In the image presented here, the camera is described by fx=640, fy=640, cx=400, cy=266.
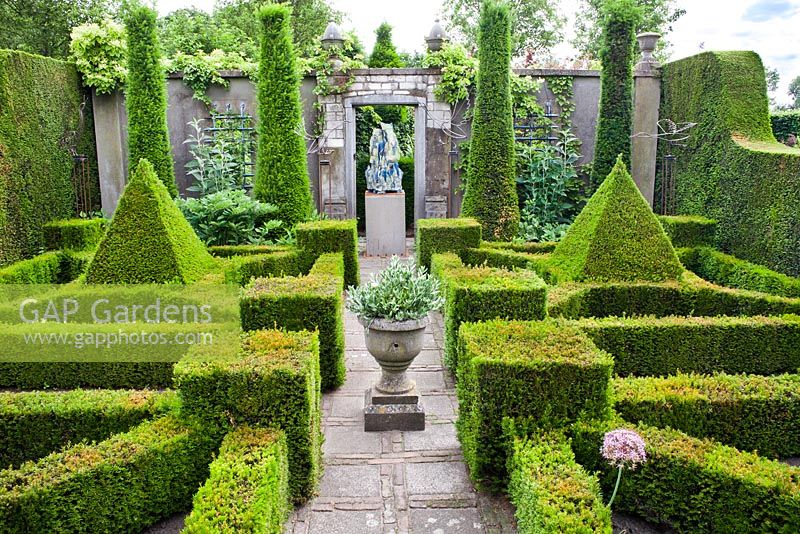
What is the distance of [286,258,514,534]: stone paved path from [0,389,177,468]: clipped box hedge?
3.78 feet

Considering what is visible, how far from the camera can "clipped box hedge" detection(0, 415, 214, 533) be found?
305 centimetres

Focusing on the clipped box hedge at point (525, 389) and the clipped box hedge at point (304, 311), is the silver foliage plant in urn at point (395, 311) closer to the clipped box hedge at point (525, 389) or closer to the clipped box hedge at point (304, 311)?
the clipped box hedge at point (304, 311)

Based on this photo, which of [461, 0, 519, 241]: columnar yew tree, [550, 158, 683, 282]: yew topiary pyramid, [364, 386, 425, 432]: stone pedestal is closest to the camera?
[364, 386, 425, 432]: stone pedestal

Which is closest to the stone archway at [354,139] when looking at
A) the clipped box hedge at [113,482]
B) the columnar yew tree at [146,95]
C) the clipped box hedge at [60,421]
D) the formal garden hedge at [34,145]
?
the columnar yew tree at [146,95]

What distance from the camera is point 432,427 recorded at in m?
4.80

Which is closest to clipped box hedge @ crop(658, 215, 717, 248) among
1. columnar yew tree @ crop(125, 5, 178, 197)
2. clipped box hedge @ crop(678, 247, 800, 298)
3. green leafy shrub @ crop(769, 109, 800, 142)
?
clipped box hedge @ crop(678, 247, 800, 298)

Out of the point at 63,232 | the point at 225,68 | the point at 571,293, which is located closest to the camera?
the point at 571,293

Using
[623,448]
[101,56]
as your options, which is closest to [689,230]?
[623,448]

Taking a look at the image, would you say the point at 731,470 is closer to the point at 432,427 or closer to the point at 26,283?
the point at 432,427

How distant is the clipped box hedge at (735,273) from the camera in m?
7.03

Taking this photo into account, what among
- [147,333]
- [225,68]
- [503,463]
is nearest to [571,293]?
[503,463]

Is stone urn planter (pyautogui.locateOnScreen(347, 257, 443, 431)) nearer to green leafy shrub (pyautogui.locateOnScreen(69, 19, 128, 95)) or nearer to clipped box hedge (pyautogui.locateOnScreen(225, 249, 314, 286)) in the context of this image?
clipped box hedge (pyautogui.locateOnScreen(225, 249, 314, 286))

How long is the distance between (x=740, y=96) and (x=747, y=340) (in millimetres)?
5441

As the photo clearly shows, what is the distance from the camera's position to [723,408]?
4.12 meters
